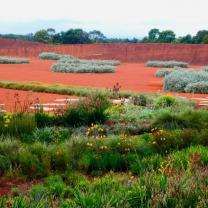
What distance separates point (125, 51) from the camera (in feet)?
191

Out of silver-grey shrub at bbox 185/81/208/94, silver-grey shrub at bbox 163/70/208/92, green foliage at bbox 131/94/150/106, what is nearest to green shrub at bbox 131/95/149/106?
green foliage at bbox 131/94/150/106

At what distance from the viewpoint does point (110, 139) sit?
10.3 meters

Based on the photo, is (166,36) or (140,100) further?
(166,36)

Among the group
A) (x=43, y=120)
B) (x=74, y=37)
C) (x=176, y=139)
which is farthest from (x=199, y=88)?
(x=74, y=37)

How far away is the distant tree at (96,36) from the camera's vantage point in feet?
273

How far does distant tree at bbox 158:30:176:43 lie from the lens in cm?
7254

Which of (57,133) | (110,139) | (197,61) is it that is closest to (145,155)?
(110,139)

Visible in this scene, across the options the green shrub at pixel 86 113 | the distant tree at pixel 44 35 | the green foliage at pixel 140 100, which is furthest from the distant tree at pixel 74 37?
Result: the green shrub at pixel 86 113

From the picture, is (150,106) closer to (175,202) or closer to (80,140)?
(80,140)

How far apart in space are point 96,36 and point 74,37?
32.6 ft

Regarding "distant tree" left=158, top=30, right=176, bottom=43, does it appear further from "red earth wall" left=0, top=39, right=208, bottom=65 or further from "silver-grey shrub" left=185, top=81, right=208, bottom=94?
"silver-grey shrub" left=185, top=81, right=208, bottom=94

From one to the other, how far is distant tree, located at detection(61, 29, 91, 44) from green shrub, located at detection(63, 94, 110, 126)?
6478 centimetres

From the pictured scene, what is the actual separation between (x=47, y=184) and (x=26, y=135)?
313cm

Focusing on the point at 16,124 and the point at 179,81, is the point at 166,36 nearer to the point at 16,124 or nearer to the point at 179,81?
the point at 179,81
